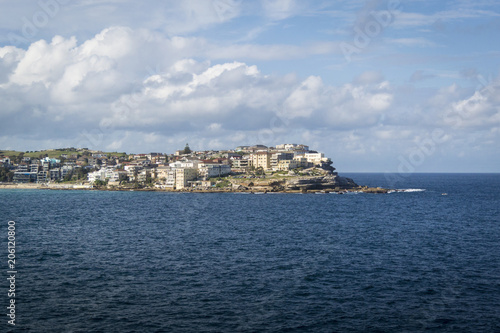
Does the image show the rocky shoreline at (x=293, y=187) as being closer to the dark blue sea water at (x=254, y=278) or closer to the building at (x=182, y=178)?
the building at (x=182, y=178)

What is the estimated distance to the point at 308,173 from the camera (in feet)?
639

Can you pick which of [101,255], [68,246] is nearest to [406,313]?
[101,255]

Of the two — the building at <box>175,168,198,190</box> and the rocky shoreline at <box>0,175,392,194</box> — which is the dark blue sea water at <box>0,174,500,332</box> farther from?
the building at <box>175,168,198,190</box>

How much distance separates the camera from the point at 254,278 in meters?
39.0

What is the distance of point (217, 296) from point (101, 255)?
826 inches

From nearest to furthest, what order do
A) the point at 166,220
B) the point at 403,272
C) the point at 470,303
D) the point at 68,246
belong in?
the point at 470,303
the point at 403,272
the point at 68,246
the point at 166,220

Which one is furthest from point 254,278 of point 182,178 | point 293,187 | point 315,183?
point 182,178

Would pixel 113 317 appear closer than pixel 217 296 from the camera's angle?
Yes

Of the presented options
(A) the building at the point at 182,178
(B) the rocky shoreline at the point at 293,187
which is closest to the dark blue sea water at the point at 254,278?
(B) the rocky shoreline at the point at 293,187

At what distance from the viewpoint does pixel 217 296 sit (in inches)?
1323

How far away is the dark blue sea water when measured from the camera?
28781 millimetres

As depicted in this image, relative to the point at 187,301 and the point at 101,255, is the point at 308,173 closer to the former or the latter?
the point at 101,255

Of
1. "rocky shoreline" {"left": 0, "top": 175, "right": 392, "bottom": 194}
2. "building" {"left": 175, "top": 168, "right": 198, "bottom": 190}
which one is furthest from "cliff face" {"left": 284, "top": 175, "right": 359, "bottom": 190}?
"building" {"left": 175, "top": 168, "right": 198, "bottom": 190}

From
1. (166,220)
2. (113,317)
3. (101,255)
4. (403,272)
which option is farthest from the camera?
(166,220)
